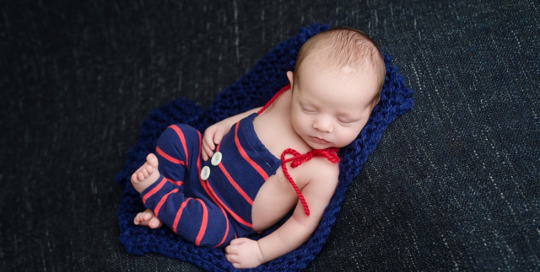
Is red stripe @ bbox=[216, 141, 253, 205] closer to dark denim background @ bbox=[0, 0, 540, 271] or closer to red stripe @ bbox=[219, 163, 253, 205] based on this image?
red stripe @ bbox=[219, 163, 253, 205]

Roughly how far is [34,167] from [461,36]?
1326 millimetres

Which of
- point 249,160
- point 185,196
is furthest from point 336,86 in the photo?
point 185,196

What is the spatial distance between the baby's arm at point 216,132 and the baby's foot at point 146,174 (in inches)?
5.7

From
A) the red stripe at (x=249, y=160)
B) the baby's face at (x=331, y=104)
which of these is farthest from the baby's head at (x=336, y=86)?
the red stripe at (x=249, y=160)

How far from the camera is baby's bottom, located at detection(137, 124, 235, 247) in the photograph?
3.56ft

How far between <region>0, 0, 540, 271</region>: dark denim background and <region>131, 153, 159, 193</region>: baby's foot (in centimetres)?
17

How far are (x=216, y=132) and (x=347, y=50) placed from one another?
42 centimetres

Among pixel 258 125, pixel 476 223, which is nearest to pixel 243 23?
pixel 258 125

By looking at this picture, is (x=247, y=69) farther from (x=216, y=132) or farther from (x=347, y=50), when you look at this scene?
(x=347, y=50)

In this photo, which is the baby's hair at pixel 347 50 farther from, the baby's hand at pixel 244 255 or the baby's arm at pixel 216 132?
the baby's hand at pixel 244 255

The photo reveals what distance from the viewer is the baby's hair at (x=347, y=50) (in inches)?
36.8

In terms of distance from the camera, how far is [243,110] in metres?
1.30

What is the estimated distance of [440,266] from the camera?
0.87m

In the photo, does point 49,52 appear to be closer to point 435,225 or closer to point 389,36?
point 389,36
